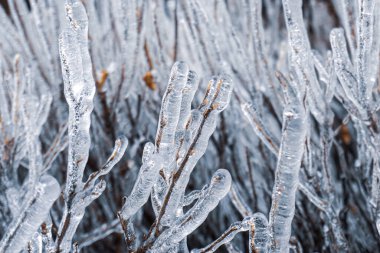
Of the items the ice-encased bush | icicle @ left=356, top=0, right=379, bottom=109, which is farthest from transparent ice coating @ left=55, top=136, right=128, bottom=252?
icicle @ left=356, top=0, right=379, bottom=109

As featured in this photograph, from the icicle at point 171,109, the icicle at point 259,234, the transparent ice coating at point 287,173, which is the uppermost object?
the icicle at point 171,109

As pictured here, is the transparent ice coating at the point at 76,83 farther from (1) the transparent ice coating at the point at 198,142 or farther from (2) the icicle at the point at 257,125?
(2) the icicle at the point at 257,125

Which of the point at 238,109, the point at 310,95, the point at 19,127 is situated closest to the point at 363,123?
the point at 310,95

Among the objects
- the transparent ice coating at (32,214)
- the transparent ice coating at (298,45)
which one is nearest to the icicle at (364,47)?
the transparent ice coating at (298,45)

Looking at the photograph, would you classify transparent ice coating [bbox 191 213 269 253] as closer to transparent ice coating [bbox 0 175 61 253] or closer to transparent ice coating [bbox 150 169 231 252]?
transparent ice coating [bbox 150 169 231 252]

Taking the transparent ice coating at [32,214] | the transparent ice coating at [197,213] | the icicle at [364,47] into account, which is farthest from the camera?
the icicle at [364,47]

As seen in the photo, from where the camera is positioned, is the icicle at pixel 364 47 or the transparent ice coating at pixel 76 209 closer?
the transparent ice coating at pixel 76 209

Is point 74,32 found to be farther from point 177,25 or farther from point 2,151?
point 177,25
